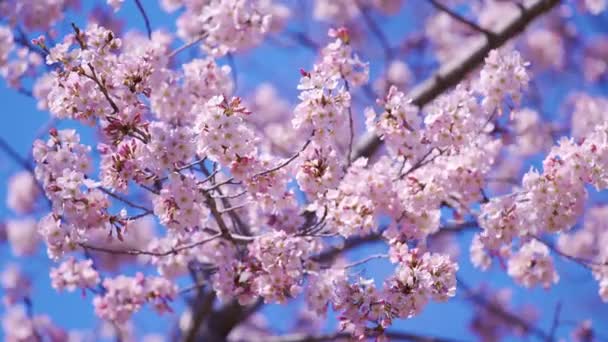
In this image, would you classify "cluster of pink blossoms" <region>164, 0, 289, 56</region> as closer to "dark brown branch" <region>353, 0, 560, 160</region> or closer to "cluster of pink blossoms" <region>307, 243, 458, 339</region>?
"dark brown branch" <region>353, 0, 560, 160</region>

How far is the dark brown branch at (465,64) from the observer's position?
16.5 feet

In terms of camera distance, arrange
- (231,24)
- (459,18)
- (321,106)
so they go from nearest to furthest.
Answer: (321,106)
(231,24)
(459,18)

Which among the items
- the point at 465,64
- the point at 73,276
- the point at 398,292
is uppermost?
the point at 465,64

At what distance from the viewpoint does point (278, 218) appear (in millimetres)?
3930

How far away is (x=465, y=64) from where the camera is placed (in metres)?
5.11

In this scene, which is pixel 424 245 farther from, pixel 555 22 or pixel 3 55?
pixel 555 22

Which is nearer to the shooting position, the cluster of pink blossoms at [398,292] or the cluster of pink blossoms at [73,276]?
the cluster of pink blossoms at [398,292]

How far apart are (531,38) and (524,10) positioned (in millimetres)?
3757

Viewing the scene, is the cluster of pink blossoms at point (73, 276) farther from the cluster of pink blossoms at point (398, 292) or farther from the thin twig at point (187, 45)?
the cluster of pink blossoms at point (398, 292)

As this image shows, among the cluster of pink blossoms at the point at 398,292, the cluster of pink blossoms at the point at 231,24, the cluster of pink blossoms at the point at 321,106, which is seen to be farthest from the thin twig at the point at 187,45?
the cluster of pink blossoms at the point at 398,292

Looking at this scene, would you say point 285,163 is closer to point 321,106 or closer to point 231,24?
point 321,106

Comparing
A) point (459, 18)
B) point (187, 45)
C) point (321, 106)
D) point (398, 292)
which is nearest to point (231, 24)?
point (187, 45)

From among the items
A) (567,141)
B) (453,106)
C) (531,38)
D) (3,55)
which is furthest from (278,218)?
(531,38)

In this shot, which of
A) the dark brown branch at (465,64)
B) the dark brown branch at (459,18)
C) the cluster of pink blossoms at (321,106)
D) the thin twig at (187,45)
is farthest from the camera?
the dark brown branch at (465,64)
